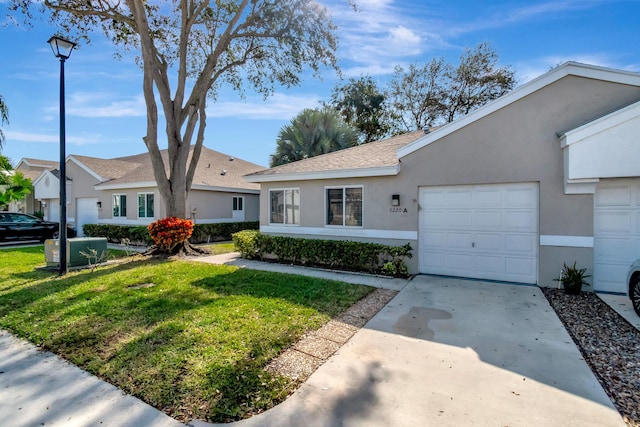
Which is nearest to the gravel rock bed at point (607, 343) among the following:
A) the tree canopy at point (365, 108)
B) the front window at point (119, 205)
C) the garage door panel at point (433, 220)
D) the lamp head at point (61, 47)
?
the garage door panel at point (433, 220)

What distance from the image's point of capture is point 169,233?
35.5 ft

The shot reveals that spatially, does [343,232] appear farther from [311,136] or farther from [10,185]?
[10,185]

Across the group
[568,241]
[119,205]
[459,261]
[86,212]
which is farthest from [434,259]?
[86,212]

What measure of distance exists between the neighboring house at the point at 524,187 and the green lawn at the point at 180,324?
9.33 feet

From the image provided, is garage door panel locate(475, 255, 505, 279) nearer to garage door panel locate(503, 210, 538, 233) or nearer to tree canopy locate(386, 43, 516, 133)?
garage door panel locate(503, 210, 538, 233)

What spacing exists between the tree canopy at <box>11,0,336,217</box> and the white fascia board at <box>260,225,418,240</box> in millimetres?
3982

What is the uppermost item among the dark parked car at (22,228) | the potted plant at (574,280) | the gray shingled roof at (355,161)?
the gray shingled roof at (355,161)

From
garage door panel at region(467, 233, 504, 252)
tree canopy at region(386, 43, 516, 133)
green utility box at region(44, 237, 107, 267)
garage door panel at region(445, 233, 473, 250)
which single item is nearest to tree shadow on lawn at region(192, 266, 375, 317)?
garage door panel at region(445, 233, 473, 250)

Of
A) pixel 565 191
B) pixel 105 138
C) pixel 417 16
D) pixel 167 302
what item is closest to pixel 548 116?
pixel 565 191

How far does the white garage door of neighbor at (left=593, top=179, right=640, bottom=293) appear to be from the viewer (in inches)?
258

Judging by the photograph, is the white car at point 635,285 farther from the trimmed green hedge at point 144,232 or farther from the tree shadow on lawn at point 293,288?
the trimmed green hedge at point 144,232

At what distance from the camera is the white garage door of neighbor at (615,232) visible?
6.55 m

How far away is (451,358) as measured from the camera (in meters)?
3.85

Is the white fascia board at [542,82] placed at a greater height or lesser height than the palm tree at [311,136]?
lesser
